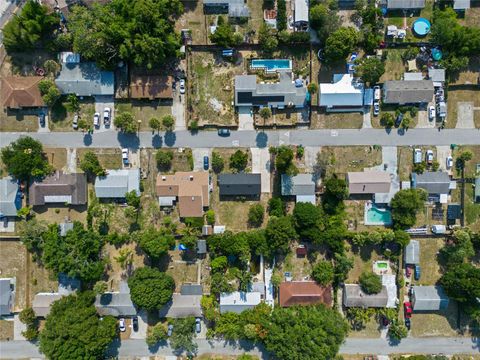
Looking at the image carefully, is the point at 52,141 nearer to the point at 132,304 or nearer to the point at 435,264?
the point at 132,304

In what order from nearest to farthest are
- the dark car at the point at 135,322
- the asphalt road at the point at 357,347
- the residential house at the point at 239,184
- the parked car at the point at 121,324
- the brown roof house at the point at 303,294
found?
the brown roof house at the point at 303,294, the residential house at the point at 239,184, the parked car at the point at 121,324, the dark car at the point at 135,322, the asphalt road at the point at 357,347

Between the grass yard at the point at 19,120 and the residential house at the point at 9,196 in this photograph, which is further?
the grass yard at the point at 19,120

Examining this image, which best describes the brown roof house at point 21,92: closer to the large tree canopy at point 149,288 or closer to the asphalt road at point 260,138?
the asphalt road at point 260,138

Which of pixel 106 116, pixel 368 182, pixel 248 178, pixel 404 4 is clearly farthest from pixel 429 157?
pixel 106 116

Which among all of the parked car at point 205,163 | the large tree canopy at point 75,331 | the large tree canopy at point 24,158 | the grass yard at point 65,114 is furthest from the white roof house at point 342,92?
the large tree canopy at point 75,331

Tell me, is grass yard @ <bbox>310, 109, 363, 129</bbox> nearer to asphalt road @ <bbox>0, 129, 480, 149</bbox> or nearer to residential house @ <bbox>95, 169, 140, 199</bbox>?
asphalt road @ <bbox>0, 129, 480, 149</bbox>

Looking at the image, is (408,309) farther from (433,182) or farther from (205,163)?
(205,163)

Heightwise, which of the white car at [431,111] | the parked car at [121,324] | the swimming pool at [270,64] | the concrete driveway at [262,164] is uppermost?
the swimming pool at [270,64]
